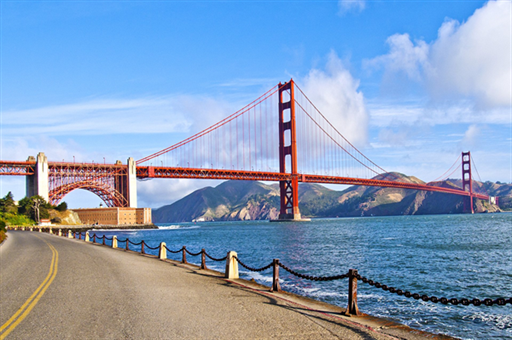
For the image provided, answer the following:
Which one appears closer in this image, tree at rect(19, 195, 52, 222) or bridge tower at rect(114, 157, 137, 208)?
tree at rect(19, 195, 52, 222)

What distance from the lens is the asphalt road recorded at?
825 cm

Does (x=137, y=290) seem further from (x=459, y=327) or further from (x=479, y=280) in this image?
(x=479, y=280)

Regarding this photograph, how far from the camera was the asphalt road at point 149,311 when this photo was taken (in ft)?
27.1

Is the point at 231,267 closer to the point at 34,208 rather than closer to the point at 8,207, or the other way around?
the point at 34,208

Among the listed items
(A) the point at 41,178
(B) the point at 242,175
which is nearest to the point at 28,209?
(A) the point at 41,178

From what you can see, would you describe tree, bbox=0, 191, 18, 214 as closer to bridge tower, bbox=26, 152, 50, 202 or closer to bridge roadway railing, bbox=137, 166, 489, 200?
bridge tower, bbox=26, 152, 50, 202

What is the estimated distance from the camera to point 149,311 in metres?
9.93

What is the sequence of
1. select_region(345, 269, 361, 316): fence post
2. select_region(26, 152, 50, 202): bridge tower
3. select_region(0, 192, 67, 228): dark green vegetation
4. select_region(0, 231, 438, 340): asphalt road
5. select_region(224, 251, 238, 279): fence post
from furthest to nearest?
1. select_region(26, 152, 50, 202): bridge tower
2. select_region(0, 192, 67, 228): dark green vegetation
3. select_region(224, 251, 238, 279): fence post
4. select_region(345, 269, 361, 316): fence post
5. select_region(0, 231, 438, 340): asphalt road

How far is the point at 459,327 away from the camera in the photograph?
482 inches

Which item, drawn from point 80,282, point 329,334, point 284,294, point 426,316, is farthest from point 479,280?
point 80,282

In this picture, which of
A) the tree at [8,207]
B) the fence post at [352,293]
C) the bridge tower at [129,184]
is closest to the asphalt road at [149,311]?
the fence post at [352,293]

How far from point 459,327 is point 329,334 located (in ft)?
20.1

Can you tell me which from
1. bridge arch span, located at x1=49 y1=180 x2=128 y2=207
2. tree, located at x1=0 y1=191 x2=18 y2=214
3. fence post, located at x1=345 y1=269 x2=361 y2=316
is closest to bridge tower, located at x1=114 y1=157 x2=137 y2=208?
bridge arch span, located at x1=49 y1=180 x2=128 y2=207

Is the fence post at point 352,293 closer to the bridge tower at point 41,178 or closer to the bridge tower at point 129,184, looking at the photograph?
the bridge tower at point 129,184
